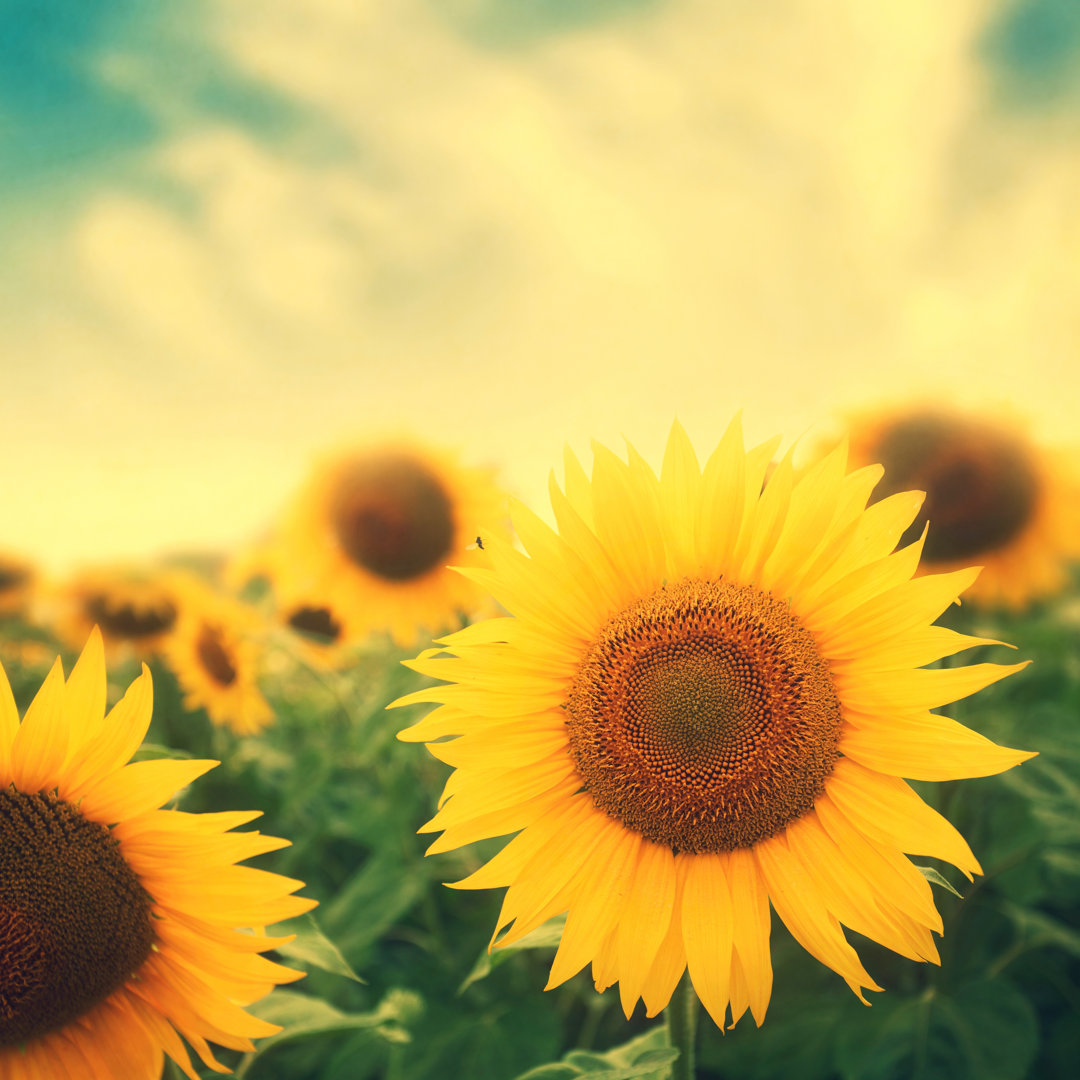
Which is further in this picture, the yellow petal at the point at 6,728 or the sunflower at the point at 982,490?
the sunflower at the point at 982,490

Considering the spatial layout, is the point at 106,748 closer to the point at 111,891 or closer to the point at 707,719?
the point at 111,891

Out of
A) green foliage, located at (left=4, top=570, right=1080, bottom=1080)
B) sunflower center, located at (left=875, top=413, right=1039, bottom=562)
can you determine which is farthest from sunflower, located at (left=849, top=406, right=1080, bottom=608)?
green foliage, located at (left=4, top=570, right=1080, bottom=1080)

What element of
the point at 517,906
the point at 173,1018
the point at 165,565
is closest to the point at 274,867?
the point at 173,1018

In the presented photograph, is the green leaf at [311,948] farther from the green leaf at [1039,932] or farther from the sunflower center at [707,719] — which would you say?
the green leaf at [1039,932]

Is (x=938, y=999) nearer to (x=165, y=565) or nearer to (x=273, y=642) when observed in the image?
(x=273, y=642)

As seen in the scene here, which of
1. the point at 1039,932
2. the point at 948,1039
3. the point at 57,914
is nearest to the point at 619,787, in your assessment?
the point at 57,914

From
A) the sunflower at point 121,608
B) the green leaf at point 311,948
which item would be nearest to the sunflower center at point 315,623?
the sunflower at point 121,608
